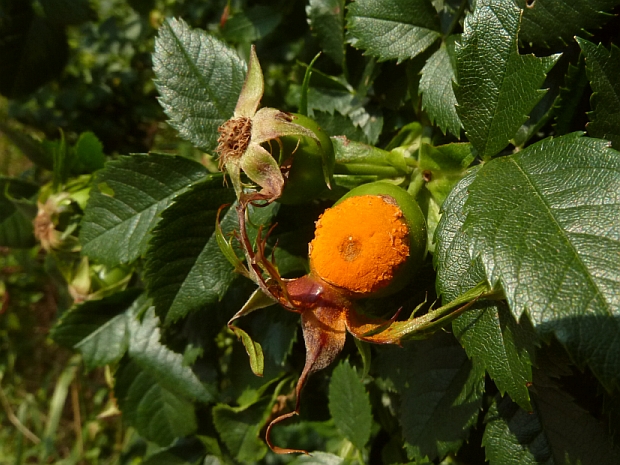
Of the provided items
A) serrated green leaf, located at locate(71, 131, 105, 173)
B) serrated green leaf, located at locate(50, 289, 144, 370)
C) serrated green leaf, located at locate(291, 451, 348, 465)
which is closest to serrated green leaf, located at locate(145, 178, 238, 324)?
serrated green leaf, located at locate(50, 289, 144, 370)

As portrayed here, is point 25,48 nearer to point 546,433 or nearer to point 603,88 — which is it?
point 603,88

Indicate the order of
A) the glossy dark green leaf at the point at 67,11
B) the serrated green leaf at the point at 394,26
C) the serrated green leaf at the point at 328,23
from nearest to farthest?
the serrated green leaf at the point at 394,26, the serrated green leaf at the point at 328,23, the glossy dark green leaf at the point at 67,11

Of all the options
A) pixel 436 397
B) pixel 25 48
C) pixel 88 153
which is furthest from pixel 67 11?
pixel 436 397

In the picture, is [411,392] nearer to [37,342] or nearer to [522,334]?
[522,334]

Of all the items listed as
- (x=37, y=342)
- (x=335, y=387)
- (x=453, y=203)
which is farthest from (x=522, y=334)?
(x=37, y=342)

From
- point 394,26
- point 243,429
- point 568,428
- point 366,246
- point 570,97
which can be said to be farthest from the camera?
point 243,429

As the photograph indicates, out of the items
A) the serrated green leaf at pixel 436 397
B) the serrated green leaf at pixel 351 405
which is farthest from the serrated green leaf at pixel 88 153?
the serrated green leaf at pixel 436 397

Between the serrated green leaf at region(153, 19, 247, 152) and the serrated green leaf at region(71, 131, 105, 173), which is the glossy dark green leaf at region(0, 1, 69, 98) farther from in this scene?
the serrated green leaf at region(153, 19, 247, 152)

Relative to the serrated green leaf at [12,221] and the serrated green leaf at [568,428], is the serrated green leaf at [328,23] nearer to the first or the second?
the serrated green leaf at [568,428]
